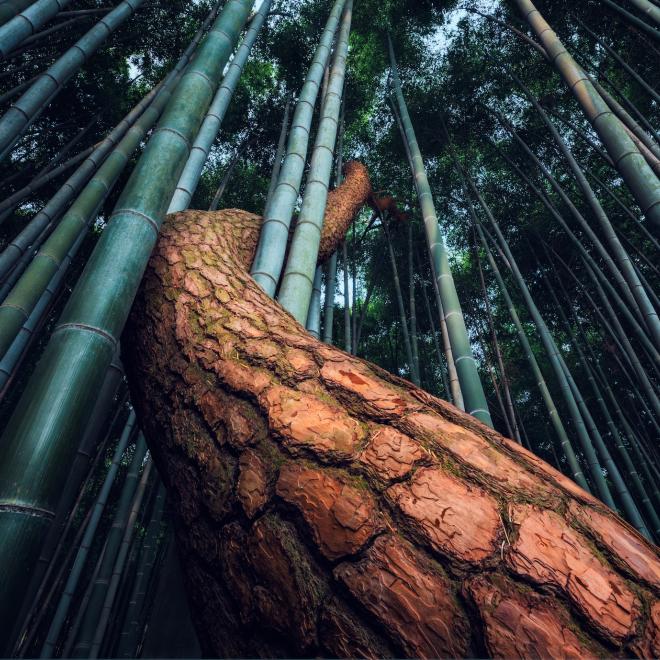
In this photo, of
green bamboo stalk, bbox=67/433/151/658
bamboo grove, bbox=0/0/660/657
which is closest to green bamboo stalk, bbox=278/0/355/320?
bamboo grove, bbox=0/0/660/657

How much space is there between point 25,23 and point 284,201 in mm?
1446

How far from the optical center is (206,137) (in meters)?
2.17

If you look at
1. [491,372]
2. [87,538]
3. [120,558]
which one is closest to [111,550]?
[120,558]

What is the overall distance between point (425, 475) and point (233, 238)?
1206mm

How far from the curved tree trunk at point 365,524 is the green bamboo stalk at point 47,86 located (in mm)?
2074

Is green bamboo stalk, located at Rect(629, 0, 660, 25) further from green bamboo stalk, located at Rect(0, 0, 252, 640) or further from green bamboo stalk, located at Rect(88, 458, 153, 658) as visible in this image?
green bamboo stalk, located at Rect(88, 458, 153, 658)

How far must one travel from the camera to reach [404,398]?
751mm

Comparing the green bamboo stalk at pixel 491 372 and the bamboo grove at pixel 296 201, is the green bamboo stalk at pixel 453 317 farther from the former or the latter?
the green bamboo stalk at pixel 491 372

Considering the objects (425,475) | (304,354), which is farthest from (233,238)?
(425,475)

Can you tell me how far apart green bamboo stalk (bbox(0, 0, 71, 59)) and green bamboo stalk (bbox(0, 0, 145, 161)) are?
447 millimetres

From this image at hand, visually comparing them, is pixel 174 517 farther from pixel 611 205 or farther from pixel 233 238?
pixel 611 205

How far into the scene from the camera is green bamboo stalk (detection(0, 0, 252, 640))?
66cm

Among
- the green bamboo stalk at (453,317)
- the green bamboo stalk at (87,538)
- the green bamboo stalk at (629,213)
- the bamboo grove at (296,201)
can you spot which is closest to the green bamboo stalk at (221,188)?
the bamboo grove at (296,201)

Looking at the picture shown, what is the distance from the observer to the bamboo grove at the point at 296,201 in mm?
1084
